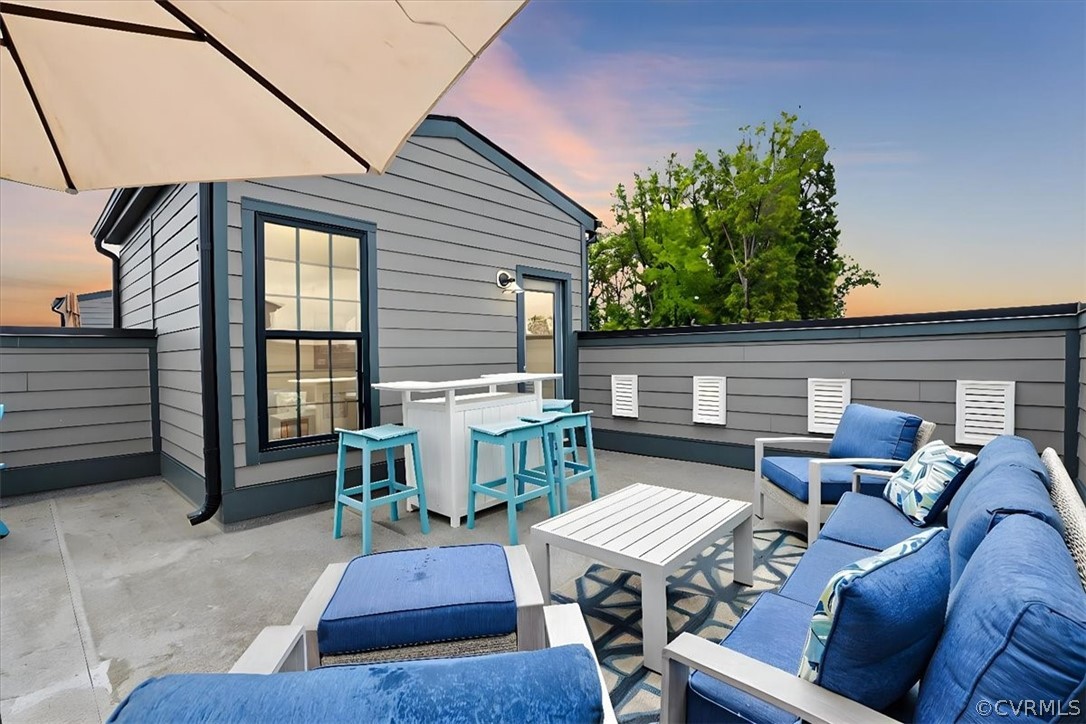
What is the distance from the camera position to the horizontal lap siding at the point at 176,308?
397 centimetres

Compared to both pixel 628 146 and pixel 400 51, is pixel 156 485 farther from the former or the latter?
pixel 628 146

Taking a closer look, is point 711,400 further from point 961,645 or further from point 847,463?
point 961,645

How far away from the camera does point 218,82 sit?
1.55 m

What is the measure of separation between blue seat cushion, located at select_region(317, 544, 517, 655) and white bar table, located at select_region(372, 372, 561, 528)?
6.28 feet

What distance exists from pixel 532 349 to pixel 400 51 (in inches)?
188

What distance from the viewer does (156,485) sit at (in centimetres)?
488

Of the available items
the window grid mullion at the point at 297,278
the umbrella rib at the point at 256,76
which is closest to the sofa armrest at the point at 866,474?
the umbrella rib at the point at 256,76

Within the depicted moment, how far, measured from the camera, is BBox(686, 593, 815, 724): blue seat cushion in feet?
3.78

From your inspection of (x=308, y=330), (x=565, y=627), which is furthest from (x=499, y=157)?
(x=565, y=627)

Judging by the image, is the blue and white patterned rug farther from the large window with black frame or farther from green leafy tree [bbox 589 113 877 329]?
green leafy tree [bbox 589 113 877 329]

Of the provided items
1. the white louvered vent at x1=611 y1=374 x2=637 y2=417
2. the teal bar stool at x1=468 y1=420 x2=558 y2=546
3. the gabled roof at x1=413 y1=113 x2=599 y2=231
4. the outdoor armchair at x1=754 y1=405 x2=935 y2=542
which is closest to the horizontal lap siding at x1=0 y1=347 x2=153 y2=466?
the gabled roof at x1=413 y1=113 x2=599 y2=231

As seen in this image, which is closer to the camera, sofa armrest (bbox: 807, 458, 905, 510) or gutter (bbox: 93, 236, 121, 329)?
sofa armrest (bbox: 807, 458, 905, 510)

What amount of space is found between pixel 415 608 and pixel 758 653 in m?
1.00

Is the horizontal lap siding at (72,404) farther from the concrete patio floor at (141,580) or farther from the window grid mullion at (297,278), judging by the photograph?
the window grid mullion at (297,278)
